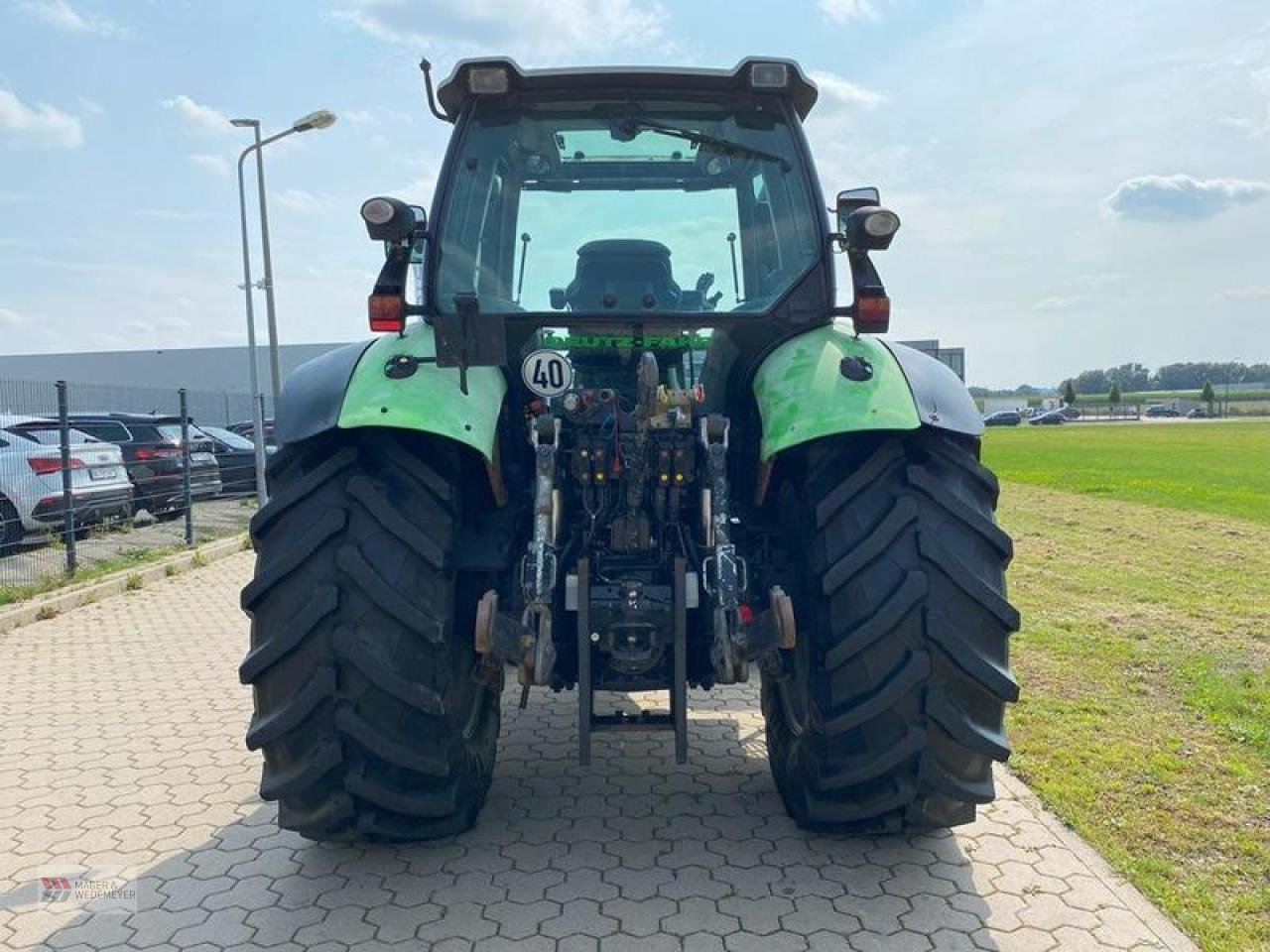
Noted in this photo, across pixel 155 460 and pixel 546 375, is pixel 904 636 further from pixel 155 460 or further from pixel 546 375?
pixel 155 460

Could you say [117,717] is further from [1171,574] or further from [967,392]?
[1171,574]

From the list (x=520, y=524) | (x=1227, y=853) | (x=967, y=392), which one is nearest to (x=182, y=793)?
(x=520, y=524)

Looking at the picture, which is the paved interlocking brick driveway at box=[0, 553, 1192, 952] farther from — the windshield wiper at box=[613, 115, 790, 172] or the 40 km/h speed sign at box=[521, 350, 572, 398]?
the windshield wiper at box=[613, 115, 790, 172]

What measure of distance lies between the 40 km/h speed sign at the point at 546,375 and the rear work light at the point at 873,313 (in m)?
1.12

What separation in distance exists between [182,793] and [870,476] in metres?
3.40

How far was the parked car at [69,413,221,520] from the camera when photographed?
13594mm

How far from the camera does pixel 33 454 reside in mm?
11047

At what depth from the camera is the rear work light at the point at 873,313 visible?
143 inches

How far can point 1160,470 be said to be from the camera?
23.8 metres

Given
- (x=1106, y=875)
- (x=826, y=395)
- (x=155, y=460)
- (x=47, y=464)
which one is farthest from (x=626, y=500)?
(x=155, y=460)

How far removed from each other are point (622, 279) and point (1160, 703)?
3.91m

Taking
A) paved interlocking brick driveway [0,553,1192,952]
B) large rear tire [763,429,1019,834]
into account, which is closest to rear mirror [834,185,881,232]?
large rear tire [763,429,1019,834]

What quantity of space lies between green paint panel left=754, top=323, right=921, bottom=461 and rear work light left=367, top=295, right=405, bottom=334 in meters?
1.32

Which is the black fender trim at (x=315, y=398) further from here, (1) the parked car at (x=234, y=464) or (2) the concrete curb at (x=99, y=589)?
(1) the parked car at (x=234, y=464)
